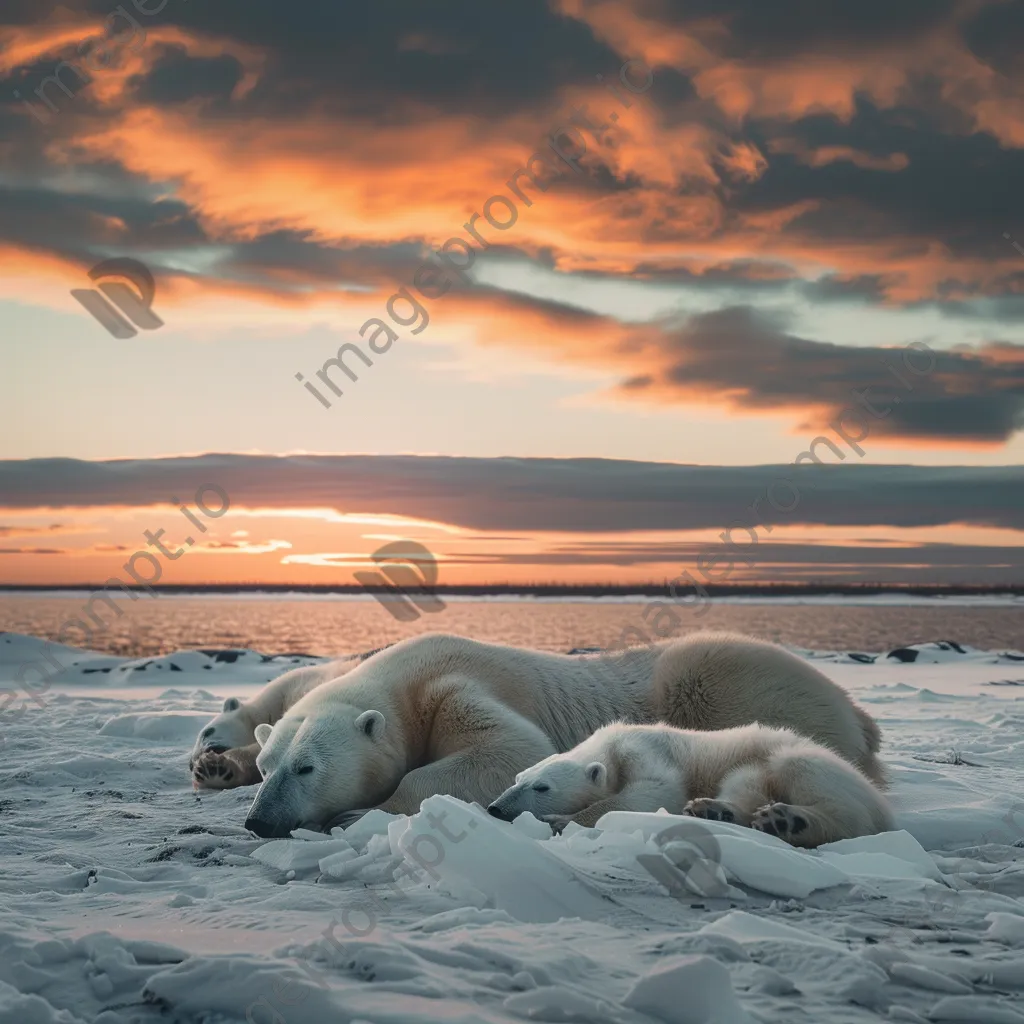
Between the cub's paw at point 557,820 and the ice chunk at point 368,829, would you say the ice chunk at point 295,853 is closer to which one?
the ice chunk at point 368,829

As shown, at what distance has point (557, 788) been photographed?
372cm

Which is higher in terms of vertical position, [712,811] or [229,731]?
[712,811]

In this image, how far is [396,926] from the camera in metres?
2.31

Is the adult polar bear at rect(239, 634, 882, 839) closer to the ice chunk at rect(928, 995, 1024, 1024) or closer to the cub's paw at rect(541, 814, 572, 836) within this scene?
the cub's paw at rect(541, 814, 572, 836)

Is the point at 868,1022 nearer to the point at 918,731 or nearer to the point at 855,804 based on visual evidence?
the point at 855,804

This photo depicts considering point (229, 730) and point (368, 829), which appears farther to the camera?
point (229, 730)

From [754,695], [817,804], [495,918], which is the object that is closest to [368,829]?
[495,918]

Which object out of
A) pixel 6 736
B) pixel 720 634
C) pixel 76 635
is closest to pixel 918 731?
pixel 720 634

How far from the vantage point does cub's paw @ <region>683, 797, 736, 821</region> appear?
331 centimetres

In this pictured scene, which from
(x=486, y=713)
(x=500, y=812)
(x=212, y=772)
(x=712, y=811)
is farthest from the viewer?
(x=212, y=772)

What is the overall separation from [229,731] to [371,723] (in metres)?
1.79

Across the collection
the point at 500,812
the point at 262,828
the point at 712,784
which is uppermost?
the point at 712,784

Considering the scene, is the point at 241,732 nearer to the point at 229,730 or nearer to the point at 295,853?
the point at 229,730

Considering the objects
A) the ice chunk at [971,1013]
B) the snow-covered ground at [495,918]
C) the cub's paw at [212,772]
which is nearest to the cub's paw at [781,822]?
the snow-covered ground at [495,918]
